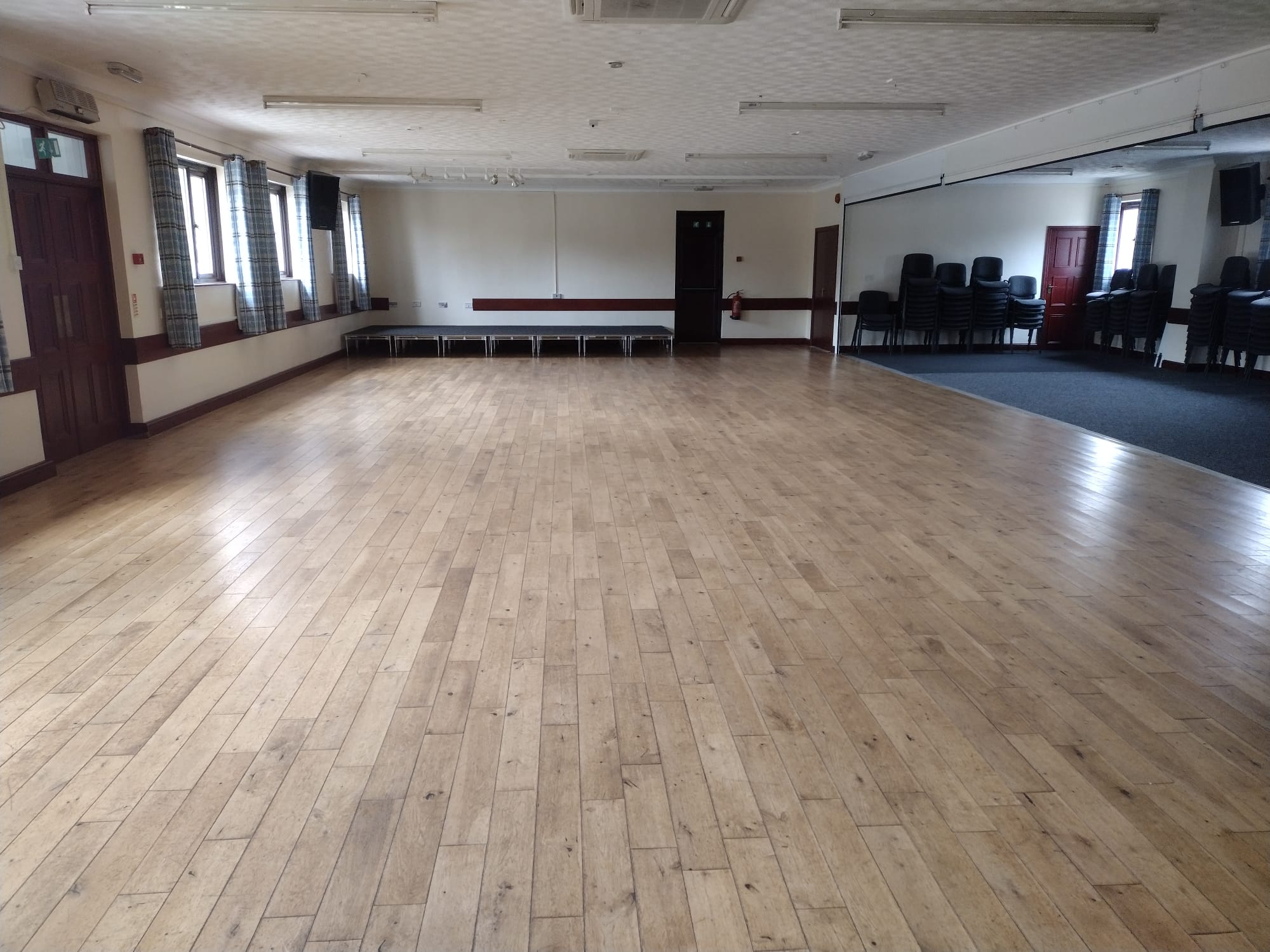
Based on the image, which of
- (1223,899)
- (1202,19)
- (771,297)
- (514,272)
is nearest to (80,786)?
(1223,899)

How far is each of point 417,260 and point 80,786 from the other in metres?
12.6

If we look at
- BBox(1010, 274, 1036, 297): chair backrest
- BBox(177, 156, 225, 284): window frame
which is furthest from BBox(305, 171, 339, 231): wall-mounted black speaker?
BBox(1010, 274, 1036, 297): chair backrest

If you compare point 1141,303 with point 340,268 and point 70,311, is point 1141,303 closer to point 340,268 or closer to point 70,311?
point 340,268

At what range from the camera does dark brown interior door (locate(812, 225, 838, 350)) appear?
13.1 metres

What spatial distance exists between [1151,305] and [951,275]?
2761mm

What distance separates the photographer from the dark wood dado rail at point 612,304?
1417cm

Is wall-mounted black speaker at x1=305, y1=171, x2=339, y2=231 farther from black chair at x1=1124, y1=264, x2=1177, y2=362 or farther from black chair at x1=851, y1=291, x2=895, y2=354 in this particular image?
black chair at x1=1124, y1=264, x2=1177, y2=362

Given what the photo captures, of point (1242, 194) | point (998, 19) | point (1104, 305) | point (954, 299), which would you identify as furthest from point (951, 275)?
point (998, 19)

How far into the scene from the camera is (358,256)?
1299cm

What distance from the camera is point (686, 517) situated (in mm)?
4801

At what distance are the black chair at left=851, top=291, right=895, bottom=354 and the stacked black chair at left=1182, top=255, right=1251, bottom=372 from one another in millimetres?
3899

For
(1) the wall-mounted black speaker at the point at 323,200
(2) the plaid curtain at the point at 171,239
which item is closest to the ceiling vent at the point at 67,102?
(2) the plaid curtain at the point at 171,239

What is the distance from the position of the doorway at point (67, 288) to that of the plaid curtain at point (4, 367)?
0.60m

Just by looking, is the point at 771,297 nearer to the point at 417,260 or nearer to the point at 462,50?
the point at 417,260
